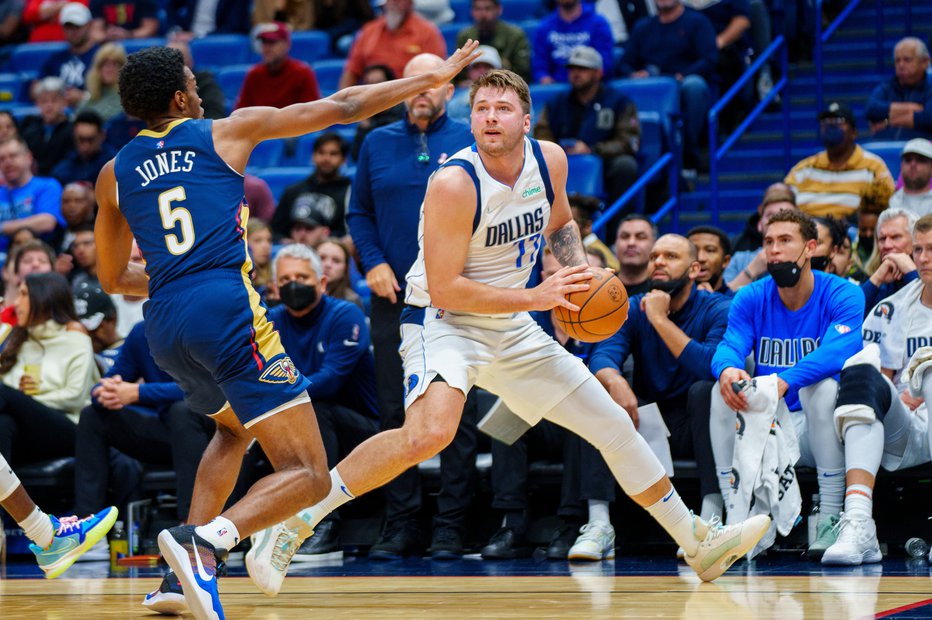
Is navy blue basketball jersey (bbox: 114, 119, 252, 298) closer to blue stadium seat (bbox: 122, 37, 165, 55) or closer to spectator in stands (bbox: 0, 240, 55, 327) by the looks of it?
spectator in stands (bbox: 0, 240, 55, 327)

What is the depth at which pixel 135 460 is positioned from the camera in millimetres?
7664

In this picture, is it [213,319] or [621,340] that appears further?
[621,340]

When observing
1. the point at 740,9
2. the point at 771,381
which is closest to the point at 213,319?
the point at 771,381

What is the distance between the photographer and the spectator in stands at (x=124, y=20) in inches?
542

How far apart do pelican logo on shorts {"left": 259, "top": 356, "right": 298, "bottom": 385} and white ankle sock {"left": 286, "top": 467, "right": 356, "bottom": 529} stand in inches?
20.4

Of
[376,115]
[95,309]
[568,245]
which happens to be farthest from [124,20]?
[568,245]

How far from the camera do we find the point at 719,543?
5.29 m

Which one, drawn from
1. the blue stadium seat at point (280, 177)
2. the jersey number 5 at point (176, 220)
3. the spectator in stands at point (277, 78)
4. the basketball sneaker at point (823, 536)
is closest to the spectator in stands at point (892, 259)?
the basketball sneaker at point (823, 536)

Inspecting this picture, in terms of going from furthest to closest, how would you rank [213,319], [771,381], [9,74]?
1. [9,74]
2. [771,381]
3. [213,319]

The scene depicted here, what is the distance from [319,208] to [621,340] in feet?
11.0

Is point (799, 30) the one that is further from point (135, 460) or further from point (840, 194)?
point (135, 460)

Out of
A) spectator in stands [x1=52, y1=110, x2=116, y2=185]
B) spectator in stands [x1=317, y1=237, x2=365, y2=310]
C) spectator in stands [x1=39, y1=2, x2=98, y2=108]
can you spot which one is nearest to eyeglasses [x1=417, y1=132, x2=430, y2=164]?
spectator in stands [x1=317, y1=237, x2=365, y2=310]

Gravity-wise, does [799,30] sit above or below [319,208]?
above

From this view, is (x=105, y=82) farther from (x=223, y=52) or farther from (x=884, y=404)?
(x=884, y=404)
